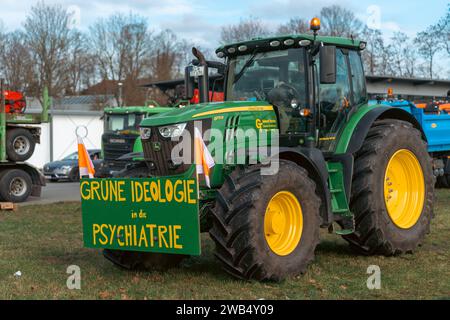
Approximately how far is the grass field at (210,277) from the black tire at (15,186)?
7.73 meters

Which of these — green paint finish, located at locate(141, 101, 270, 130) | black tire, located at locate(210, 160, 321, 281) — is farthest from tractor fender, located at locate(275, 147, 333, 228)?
green paint finish, located at locate(141, 101, 270, 130)

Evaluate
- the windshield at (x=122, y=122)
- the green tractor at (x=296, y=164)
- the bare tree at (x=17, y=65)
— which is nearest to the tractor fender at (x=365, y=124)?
the green tractor at (x=296, y=164)

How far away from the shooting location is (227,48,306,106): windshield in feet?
24.8

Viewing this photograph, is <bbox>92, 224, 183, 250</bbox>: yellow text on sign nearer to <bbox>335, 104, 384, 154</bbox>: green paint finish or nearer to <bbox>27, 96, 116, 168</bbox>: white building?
<bbox>335, 104, 384, 154</bbox>: green paint finish

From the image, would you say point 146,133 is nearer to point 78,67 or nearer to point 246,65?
point 246,65

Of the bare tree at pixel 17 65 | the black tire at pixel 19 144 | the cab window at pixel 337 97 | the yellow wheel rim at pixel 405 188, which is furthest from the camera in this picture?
the bare tree at pixel 17 65

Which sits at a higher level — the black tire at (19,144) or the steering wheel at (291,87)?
the steering wheel at (291,87)

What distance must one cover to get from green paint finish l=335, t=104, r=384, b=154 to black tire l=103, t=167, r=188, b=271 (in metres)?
2.35

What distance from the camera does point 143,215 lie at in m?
6.42

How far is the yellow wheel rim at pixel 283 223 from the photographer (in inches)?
259

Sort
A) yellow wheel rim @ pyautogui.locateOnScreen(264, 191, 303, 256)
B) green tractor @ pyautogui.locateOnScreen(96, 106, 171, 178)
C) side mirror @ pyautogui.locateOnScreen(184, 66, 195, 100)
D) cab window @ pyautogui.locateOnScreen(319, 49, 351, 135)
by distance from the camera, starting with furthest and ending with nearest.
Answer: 1. green tractor @ pyautogui.locateOnScreen(96, 106, 171, 178)
2. side mirror @ pyautogui.locateOnScreen(184, 66, 195, 100)
3. cab window @ pyautogui.locateOnScreen(319, 49, 351, 135)
4. yellow wheel rim @ pyautogui.locateOnScreen(264, 191, 303, 256)

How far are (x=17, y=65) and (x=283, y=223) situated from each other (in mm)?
42519

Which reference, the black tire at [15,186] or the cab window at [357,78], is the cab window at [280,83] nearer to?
the cab window at [357,78]

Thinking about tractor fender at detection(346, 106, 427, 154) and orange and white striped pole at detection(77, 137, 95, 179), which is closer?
orange and white striped pole at detection(77, 137, 95, 179)
